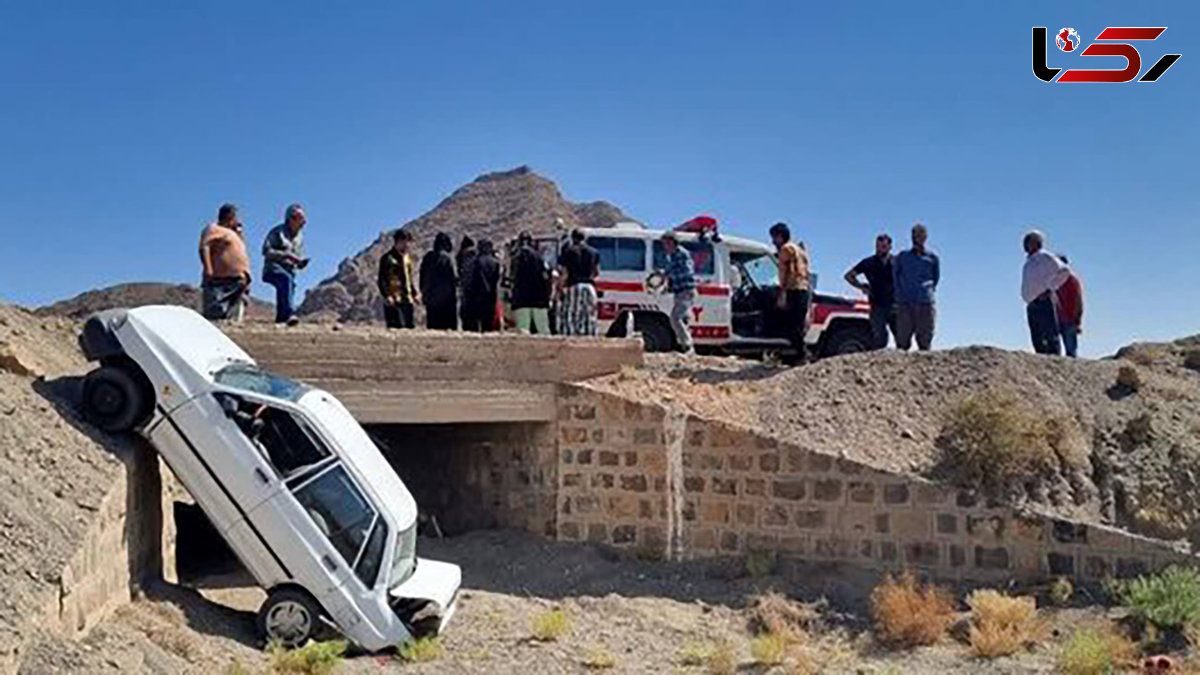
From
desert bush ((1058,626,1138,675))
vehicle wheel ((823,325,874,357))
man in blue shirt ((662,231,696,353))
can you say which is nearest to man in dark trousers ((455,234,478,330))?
man in blue shirt ((662,231,696,353))

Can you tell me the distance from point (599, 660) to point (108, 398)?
16.3 feet

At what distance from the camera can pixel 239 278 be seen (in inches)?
517

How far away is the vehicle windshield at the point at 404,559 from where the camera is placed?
32.9 ft

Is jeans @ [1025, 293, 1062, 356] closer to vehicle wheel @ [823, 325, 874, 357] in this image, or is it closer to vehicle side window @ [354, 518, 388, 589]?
vehicle wheel @ [823, 325, 874, 357]

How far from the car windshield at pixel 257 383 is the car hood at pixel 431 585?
6.45 feet

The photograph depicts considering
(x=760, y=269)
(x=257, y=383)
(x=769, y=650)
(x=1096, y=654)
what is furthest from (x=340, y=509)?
(x=760, y=269)

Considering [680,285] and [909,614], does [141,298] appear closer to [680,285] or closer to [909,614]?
[680,285]

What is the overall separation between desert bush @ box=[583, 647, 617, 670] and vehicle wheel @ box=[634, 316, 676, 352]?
19.7ft

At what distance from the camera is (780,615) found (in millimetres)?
12055

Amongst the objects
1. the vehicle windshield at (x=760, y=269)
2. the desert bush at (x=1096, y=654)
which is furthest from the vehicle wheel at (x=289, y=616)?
the vehicle windshield at (x=760, y=269)

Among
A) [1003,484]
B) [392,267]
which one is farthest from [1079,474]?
[392,267]

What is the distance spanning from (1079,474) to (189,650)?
31.8ft

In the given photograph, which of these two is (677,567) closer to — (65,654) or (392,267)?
(392,267)

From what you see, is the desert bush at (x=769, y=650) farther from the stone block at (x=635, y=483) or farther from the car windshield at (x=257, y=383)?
the car windshield at (x=257, y=383)
